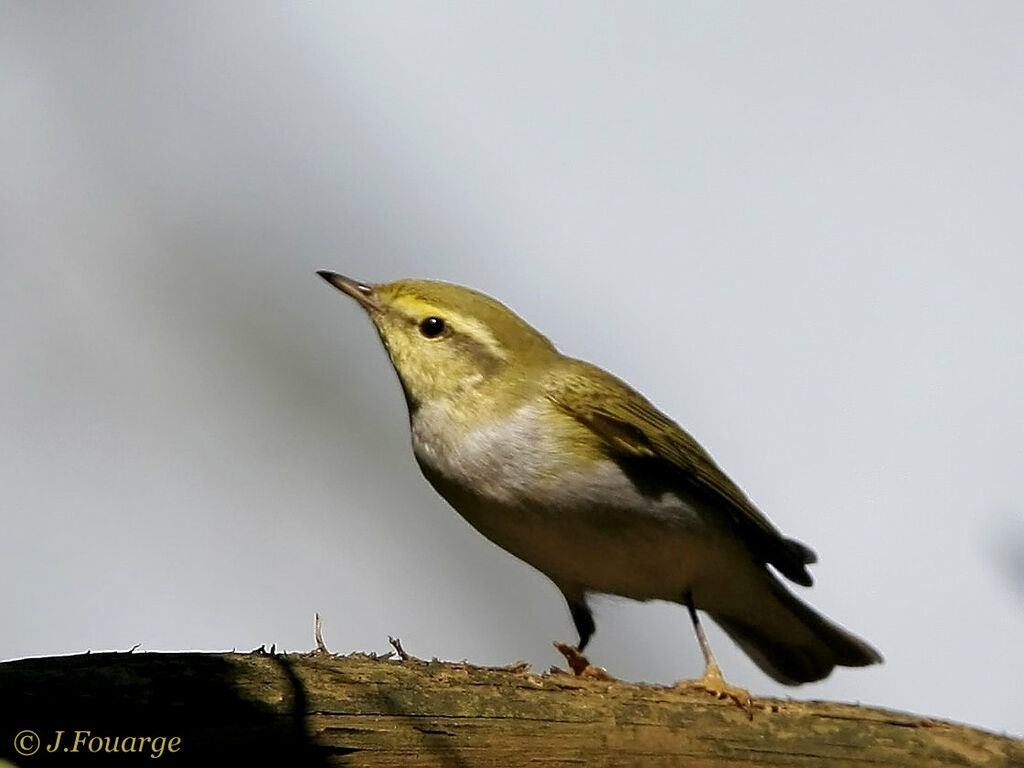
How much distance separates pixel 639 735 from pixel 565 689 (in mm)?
186

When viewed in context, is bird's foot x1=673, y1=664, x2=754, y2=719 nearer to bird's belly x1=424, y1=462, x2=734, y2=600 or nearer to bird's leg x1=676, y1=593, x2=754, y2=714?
bird's leg x1=676, y1=593, x2=754, y2=714

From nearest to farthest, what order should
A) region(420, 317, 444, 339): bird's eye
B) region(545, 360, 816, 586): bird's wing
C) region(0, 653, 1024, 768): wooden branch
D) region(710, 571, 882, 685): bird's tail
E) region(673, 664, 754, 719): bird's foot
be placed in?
region(0, 653, 1024, 768): wooden branch → region(673, 664, 754, 719): bird's foot → region(545, 360, 816, 586): bird's wing → region(420, 317, 444, 339): bird's eye → region(710, 571, 882, 685): bird's tail

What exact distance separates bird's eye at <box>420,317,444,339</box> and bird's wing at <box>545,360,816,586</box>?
389mm

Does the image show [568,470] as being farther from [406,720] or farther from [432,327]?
[406,720]

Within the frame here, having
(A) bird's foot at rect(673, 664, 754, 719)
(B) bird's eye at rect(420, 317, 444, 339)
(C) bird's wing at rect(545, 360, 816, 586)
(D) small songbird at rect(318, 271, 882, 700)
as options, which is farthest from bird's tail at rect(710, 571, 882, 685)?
(B) bird's eye at rect(420, 317, 444, 339)

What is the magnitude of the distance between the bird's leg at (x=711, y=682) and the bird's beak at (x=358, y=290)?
1.38 meters

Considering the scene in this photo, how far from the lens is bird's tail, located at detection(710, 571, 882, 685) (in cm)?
448

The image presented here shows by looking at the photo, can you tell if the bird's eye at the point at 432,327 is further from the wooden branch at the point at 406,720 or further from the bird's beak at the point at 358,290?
the wooden branch at the point at 406,720

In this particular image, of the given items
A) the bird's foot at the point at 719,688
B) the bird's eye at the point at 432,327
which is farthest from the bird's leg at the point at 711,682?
the bird's eye at the point at 432,327

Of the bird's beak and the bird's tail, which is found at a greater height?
the bird's beak

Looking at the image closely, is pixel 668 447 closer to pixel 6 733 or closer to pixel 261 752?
pixel 261 752

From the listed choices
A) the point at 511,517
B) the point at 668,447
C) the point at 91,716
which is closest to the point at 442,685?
the point at 91,716

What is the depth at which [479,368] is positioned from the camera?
412cm

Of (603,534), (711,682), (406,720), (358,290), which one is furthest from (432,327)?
(406,720)
